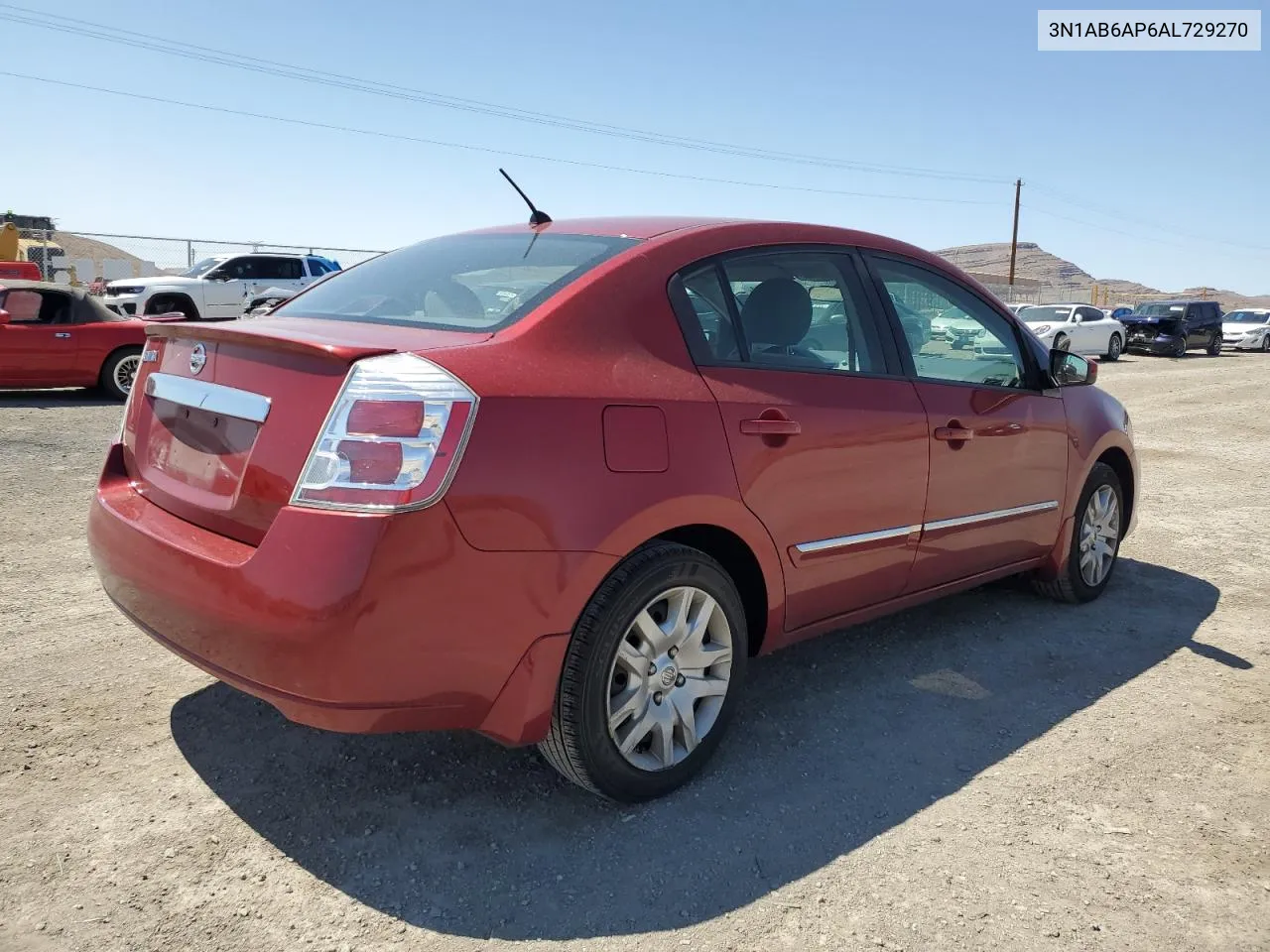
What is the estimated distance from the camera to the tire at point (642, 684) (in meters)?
2.67

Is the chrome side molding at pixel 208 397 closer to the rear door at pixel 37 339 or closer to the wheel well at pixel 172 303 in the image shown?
the rear door at pixel 37 339

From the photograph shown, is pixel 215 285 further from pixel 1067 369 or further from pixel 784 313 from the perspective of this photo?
pixel 784 313

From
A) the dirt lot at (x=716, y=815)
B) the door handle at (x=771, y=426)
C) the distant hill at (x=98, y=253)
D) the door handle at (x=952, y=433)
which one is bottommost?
the dirt lot at (x=716, y=815)

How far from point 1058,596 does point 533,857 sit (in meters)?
3.23

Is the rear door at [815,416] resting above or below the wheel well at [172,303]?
below

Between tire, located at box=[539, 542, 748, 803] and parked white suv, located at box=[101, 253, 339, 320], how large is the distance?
19291 millimetres

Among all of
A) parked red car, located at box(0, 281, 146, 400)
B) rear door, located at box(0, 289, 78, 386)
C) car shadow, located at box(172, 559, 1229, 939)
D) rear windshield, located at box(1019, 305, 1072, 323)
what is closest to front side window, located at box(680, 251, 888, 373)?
car shadow, located at box(172, 559, 1229, 939)

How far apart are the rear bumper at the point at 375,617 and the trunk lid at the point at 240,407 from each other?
0.35 ft

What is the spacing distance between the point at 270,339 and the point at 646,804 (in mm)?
1667

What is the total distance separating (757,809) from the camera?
292cm

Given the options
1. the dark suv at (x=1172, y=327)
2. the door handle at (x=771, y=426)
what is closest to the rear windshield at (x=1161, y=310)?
the dark suv at (x=1172, y=327)

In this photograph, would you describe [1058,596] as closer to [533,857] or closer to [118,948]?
[533,857]

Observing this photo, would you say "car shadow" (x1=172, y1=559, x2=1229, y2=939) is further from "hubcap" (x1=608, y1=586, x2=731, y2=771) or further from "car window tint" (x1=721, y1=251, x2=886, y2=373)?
"car window tint" (x1=721, y1=251, x2=886, y2=373)

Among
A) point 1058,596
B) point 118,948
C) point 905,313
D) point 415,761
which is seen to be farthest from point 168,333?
point 1058,596
